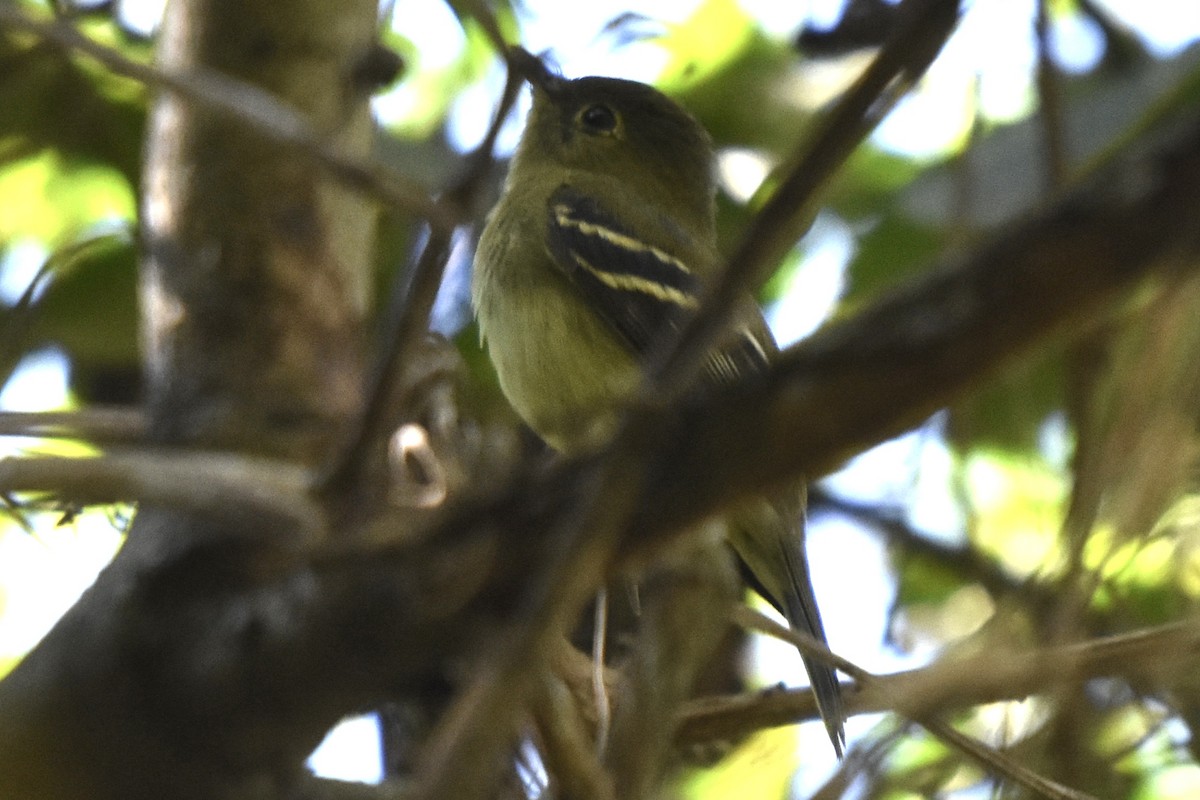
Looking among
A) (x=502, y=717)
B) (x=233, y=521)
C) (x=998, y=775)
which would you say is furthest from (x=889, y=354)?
(x=998, y=775)

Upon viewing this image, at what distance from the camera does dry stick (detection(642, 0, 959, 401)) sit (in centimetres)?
109

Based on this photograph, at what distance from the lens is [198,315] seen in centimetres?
258

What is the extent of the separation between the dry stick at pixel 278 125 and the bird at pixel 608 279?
1373 millimetres

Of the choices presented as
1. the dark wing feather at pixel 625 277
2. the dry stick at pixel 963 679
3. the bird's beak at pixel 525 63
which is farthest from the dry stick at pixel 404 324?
the dark wing feather at pixel 625 277

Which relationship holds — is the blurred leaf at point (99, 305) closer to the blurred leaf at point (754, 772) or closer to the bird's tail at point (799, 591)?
the bird's tail at point (799, 591)

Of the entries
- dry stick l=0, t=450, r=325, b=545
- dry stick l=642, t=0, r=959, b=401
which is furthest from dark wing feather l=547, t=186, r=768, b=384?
dry stick l=642, t=0, r=959, b=401

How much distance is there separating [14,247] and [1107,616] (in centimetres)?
327

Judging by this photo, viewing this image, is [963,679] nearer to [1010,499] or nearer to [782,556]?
[782,556]

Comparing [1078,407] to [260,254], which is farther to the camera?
[1078,407]

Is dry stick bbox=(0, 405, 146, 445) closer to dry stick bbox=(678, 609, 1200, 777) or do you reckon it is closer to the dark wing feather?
dry stick bbox=(678, 609, 1200, 777)

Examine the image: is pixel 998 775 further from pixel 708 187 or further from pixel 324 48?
pixel 708 187

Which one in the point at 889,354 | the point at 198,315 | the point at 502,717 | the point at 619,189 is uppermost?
the point at 619,189

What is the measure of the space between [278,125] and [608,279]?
2207 millimetres

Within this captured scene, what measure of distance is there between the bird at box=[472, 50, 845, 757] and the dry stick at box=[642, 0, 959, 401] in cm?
161
